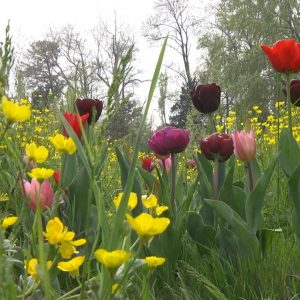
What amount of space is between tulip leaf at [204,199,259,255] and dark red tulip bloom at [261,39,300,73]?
0.48 m

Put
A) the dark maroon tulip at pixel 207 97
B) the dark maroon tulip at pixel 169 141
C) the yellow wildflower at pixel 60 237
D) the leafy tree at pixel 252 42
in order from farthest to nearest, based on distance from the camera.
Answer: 1. the leafy tree at pixel 252 42
2. the dark maroon tulip at pixel 207 97
3. the dark maroon tulip at pixel 169 141
4. the yellow wildflower at pixel 60 237

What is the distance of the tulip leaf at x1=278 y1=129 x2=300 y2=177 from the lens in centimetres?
130

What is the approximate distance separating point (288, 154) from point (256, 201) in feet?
0.61

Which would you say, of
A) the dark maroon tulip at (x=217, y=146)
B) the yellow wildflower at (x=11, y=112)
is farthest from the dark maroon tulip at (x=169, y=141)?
the yellow wildflower at (x=11, y=112)

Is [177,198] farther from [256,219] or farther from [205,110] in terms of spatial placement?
[256,219]

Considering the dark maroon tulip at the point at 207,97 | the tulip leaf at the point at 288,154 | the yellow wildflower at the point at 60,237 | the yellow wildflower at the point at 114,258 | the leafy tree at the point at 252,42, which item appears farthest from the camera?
the leafy tree at the point at 252,42

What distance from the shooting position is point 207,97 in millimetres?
1581

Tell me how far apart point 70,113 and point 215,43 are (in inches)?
729

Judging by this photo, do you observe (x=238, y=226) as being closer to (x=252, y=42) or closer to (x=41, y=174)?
(x=41, y=174)

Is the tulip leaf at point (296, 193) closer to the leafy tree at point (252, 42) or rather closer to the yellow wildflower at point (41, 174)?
the yellow wildflower at point (41, 174)

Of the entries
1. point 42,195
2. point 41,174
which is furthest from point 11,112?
point 42,195

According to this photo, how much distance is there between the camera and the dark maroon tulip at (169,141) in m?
1.45

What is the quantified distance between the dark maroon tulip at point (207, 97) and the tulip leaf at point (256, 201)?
0.45 metres

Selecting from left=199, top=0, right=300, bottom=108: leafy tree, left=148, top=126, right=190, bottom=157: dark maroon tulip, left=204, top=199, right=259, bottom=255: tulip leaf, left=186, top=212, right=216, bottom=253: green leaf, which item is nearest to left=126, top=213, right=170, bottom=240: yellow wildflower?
left=204, top=199, right=259, bottom=255: tulip leaf
